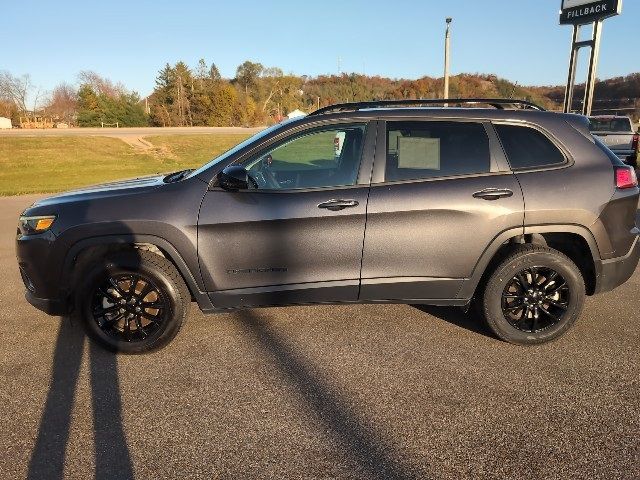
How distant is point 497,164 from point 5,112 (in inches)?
3331

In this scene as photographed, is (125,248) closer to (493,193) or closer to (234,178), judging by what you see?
(234,178)

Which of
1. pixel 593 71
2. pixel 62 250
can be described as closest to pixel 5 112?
pixel 593 71

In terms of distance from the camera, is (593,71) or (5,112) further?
Answer: (5,112)

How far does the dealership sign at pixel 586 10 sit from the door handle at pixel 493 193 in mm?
17234

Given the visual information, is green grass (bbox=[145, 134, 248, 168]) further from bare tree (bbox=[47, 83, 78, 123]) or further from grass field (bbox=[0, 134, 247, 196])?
bare tree (bbox=[47, 83, 78, 123])

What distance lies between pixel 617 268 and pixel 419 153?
1.78 meters

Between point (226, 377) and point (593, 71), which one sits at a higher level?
point (593, 71)

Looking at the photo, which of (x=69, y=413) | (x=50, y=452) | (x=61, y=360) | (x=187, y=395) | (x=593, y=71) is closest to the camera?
(x=50, y=452)

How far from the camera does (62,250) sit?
3439 mm

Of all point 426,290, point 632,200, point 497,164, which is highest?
point 497,164

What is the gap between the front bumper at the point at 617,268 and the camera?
3656 mm

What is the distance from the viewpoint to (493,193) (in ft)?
11.4

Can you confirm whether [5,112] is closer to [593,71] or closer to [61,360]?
[593,71]

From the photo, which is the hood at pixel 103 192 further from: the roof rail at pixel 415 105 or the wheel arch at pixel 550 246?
the wheel arch at pixel 550 246
